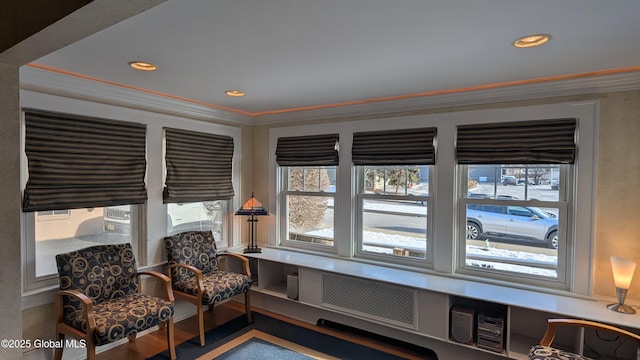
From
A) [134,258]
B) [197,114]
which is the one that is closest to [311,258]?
[134,258]

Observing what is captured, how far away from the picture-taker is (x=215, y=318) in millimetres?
3605

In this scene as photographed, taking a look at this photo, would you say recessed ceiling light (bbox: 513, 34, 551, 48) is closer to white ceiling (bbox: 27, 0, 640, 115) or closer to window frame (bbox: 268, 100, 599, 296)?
white ceiling (bbox: 27, 0, 640, 115)

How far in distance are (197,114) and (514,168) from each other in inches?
126

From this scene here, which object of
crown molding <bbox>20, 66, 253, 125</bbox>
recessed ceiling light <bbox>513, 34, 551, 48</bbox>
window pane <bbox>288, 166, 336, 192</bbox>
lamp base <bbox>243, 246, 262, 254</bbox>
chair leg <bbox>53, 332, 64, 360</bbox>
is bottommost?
chair leg <bbox>53, 332, 64, 360</bbox>

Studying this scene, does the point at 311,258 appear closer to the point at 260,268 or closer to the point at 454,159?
the point at 260,268

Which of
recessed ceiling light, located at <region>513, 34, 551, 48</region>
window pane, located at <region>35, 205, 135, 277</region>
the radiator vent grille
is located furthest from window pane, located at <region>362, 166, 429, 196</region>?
window pane, located at <region>35, 205, 135, 277</region>

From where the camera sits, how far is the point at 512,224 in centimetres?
290

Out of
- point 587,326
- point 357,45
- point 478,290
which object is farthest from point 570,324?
point 357,45

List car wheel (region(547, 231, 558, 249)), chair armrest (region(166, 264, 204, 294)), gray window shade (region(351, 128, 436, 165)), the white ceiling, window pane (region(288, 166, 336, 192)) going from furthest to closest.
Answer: window pane (region(288, 166, 336, 192)) < gray window shade (region(351, 128, 436, 165)) < chair armrest (region(166, 264, 204, 294)) < car wheel (region(547, 231, 558, 249)) < the white ceiling

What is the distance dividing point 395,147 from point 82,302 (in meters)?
2.87

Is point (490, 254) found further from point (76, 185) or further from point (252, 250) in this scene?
point (76, 185)

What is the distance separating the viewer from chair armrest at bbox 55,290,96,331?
7.55 ft

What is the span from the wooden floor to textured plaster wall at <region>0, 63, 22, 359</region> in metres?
1.27

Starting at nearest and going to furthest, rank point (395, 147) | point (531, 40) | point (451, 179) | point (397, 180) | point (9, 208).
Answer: point (9, 208) < point (531, 40) < point (451, 179) < point (395, 147) < point (397, 180)
